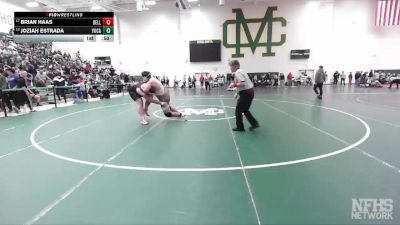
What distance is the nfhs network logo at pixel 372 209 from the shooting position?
240cm

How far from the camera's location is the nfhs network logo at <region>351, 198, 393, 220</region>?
94.6 inches

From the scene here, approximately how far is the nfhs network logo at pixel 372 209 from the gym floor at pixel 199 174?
4 cm

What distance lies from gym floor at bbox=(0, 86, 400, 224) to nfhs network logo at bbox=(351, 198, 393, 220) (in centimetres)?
4

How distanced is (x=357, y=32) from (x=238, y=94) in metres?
26.0

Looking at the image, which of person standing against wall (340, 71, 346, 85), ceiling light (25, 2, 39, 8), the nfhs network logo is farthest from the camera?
person standing against wall (340, 71, 346, 85)

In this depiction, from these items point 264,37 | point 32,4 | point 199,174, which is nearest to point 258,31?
point 264,37

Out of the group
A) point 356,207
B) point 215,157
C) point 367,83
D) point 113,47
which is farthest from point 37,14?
point 367,83

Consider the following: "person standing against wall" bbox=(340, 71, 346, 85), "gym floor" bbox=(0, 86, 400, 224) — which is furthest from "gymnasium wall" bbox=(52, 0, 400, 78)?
"gym floor" bbox=(0, 86, 400, 224)

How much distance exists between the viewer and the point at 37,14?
12.2m

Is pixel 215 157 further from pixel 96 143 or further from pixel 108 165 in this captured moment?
pixel 96 143

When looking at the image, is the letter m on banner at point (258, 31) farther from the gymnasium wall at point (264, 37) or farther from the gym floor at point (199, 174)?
the gym floor at point (199, 174)

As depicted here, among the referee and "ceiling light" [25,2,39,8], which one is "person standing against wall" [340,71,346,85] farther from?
"ceiling light" [25,2,39,8]
